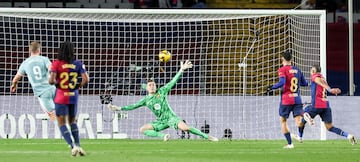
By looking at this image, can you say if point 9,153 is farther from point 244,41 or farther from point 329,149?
point 244,41

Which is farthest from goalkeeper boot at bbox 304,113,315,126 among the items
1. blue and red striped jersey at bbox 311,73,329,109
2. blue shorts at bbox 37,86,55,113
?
blue shorts at bbox 37,86,55,113

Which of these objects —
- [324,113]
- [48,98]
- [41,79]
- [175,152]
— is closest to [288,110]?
[324,113]

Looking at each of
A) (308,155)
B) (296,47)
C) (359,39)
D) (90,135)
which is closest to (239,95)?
(296,47)

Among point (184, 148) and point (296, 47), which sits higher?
point (296, 47)

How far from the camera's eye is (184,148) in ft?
68.2

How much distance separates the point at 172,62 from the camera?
30.3 meters

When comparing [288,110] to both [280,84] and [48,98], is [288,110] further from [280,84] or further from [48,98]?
[48,98]

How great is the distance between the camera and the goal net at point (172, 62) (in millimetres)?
27578

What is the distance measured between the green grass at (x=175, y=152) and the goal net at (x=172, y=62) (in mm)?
4073

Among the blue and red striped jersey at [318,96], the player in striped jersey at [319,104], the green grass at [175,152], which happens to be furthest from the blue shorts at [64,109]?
the blue and red striped jersey at [318,96]

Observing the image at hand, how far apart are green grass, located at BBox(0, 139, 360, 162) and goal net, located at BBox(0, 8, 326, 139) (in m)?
4.07

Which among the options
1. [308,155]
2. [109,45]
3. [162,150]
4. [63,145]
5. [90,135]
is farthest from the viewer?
[109,45]

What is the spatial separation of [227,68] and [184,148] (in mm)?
10109

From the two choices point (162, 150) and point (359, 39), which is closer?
point (162, 150)
